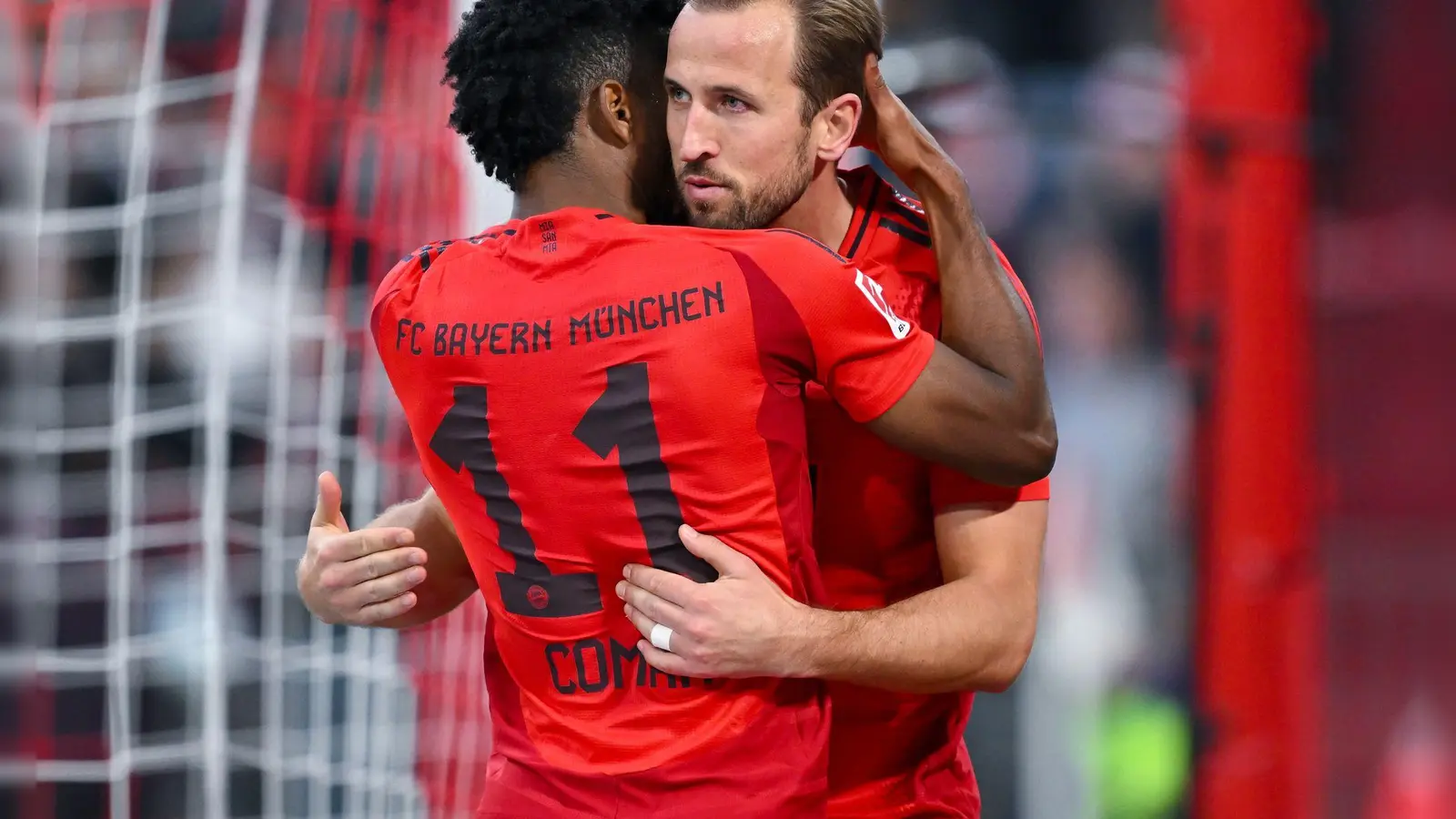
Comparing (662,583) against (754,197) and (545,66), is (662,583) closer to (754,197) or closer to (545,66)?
(754,197)

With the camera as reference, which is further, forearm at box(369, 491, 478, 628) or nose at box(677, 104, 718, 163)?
forearm at box(369, 491, 478, 628)

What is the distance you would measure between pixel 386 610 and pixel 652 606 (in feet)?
1.75

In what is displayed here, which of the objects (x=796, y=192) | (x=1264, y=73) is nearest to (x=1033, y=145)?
(x=1264, y=73)

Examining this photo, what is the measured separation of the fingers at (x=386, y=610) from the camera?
1942 millimetres

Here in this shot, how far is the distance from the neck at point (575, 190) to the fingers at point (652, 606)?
18.6 inches

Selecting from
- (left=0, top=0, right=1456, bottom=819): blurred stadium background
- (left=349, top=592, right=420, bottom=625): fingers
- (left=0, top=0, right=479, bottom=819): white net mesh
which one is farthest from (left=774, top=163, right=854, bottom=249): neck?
(left=0, top=0, right=479, bottom=819): white net mesh

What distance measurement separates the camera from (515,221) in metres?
1.78

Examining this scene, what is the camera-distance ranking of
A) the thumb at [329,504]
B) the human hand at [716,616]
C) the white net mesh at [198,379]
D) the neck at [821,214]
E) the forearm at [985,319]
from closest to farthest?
the human hand at [716,616] → the forearm at [985,319] → the neck at [821,214] → the thumb at [329,504] → the white net mesh at [198,379]

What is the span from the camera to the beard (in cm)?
176

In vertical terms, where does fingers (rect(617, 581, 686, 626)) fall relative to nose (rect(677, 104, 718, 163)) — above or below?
below

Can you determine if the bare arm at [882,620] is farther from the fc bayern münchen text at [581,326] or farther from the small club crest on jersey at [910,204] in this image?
the small club crest on jersey at [910,204]

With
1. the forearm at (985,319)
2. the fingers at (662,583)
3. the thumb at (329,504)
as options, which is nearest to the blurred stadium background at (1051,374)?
the thumb at (329,504)

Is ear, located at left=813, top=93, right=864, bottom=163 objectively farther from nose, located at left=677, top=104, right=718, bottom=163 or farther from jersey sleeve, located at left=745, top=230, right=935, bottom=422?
jersey sleeve, located at left=745, top=230, right=935, bottom=422

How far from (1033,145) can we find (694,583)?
13.3 feet
